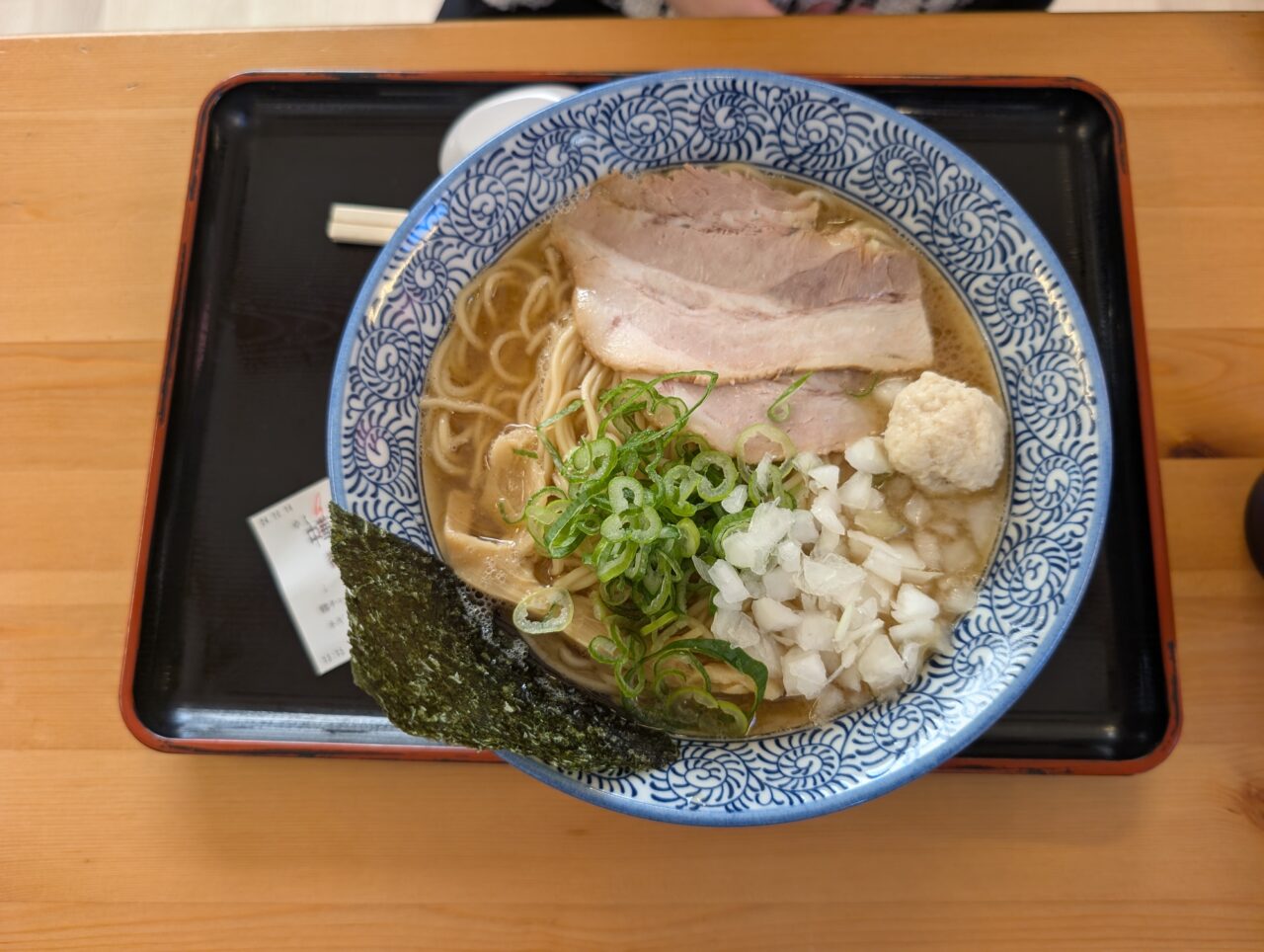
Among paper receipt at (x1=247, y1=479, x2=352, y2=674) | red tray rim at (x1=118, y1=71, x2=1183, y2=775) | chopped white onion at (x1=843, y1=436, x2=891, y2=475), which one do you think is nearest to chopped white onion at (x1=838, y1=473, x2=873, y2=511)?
chopped white onion at (x1=843, y1=436, x2=891, y2=475)

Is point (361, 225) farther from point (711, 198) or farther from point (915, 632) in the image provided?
point (915, 632)

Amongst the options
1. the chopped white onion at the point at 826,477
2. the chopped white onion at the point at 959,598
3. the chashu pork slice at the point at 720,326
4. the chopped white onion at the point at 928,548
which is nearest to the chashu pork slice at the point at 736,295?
the chashu pork slice at the point at 720,326

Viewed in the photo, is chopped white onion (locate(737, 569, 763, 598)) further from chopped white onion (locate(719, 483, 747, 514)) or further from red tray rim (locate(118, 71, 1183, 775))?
red tray rim (locate(118, 71, 1183, 775))

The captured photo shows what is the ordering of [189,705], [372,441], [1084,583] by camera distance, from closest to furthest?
[1084,583]
[372,441]
[189,705]

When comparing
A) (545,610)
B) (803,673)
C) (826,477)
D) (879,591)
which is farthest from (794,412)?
(545,610)

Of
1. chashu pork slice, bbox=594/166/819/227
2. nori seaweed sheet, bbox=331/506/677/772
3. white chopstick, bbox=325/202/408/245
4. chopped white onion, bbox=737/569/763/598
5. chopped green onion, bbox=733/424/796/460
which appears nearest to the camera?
nori seaweed sheet, bbox=331/506/677/772

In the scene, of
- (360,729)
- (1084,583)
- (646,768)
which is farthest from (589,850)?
(1084,583)

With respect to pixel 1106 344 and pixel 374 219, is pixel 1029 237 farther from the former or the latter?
pixel 374 219
